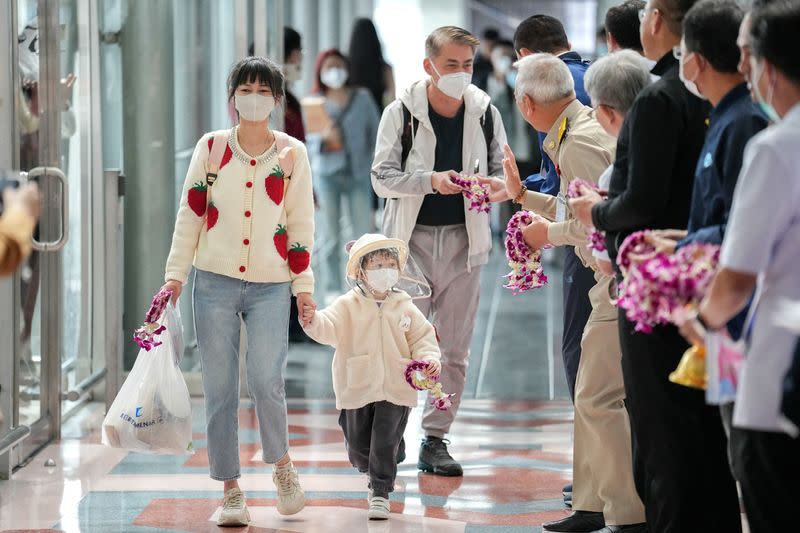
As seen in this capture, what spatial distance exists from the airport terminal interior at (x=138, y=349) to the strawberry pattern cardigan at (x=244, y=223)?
2.87 ft

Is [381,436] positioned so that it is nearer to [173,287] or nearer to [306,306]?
[306,306]

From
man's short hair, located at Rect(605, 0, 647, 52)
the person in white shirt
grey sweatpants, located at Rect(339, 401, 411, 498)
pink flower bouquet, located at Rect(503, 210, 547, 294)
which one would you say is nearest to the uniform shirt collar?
pink flower bouquet, located at Rect(503, 210, 547, 294)

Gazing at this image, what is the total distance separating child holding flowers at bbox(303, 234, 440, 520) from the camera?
474 centimetres

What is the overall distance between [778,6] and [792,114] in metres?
0.24

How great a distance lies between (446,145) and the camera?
552 cm

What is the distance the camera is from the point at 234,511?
15.2ft

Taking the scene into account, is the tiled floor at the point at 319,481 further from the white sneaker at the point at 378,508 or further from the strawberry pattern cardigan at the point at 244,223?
the strawberry pattern cardigan at the point at 244,223

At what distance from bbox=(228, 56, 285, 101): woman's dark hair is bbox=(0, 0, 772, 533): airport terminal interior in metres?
1.16

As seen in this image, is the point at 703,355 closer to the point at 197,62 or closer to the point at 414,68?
the point at 197,62

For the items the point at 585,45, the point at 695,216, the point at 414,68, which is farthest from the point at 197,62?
the point at 585,45

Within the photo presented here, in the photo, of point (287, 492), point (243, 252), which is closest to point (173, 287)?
point (243, 252)

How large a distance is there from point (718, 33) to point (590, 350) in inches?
56.9

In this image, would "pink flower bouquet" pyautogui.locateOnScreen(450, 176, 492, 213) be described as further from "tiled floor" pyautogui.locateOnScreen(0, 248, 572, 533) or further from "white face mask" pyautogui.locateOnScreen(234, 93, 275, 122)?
"tiled floor" pyautogui.locateOnScreen(0, 248, 572, 533)

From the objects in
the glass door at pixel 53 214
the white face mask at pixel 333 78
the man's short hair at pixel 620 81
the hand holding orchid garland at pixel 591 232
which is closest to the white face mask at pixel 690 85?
the man's short hair at pixel 620 81
